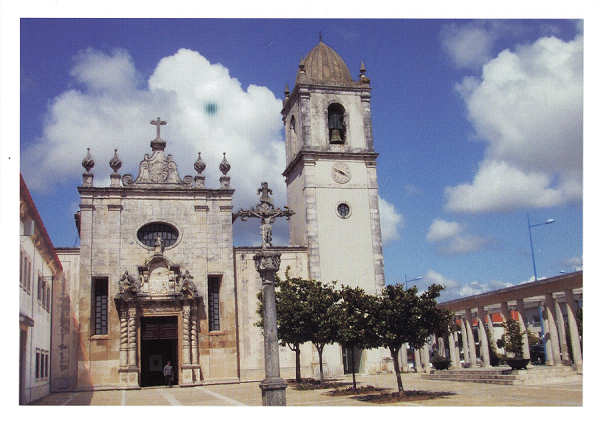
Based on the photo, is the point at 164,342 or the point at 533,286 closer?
the point at 533,286

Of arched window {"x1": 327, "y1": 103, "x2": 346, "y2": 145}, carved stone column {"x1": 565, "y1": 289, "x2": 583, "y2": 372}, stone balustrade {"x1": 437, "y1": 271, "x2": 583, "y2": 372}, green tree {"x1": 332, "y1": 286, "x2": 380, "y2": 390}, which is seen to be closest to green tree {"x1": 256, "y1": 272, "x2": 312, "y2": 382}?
green tree {"x1": 332, "y1": 286, "x2": 380, "y2": 390}

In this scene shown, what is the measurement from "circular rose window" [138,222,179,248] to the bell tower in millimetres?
7582

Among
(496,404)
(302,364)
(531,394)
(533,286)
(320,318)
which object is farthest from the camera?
(302,364)

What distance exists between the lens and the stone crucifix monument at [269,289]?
16141mm

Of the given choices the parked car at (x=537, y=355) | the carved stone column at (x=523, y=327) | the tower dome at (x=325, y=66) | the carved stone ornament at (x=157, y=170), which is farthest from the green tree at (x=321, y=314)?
the parked car at (x=537, y=355)

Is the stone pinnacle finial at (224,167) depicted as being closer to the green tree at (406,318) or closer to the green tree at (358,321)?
the green tree at (358,321)

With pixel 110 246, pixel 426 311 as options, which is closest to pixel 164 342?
pixel 110 246

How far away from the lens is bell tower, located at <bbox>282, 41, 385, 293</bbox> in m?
36.5

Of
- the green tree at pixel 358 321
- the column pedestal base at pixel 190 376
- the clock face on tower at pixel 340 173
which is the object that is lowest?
the column pedestal base at pixel 190 376
